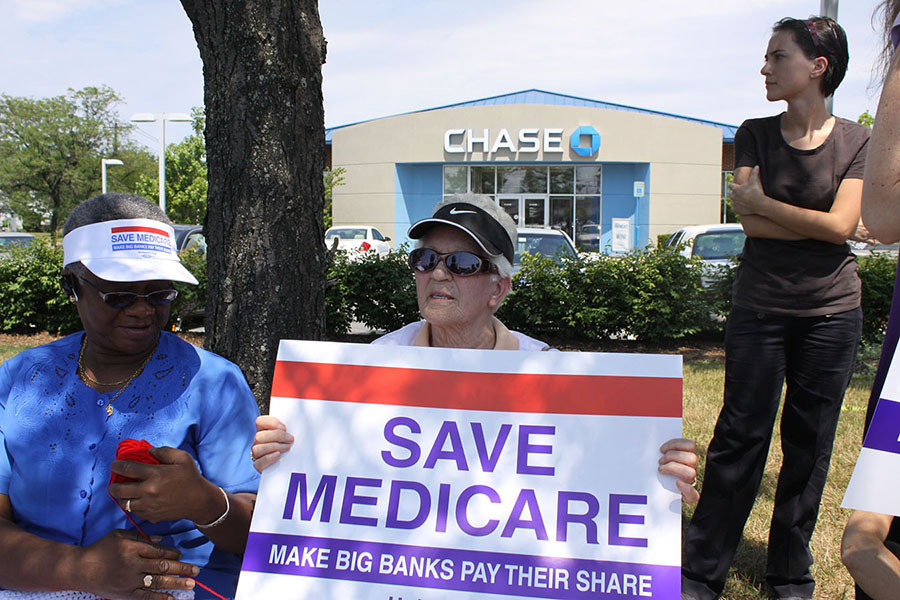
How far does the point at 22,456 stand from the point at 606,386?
169 cm

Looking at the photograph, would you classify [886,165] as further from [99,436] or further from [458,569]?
[99,436]

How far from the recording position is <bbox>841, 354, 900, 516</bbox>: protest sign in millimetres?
1472

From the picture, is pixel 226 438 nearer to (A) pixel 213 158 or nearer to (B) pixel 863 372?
(A) pixel 213 158

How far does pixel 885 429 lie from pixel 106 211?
2186mm

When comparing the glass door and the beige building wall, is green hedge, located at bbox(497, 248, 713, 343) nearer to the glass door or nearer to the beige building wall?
the beige building wall

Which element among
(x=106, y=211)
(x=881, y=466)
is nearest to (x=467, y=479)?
(x=881, y=466)

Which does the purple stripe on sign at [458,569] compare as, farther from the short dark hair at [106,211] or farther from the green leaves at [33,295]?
the green leaves at [33,295]

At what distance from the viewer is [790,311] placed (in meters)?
2.96

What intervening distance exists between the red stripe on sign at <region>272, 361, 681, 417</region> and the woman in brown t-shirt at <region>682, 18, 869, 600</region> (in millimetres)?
1329

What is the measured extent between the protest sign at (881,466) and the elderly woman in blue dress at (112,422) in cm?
155

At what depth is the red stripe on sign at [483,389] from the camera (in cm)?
193

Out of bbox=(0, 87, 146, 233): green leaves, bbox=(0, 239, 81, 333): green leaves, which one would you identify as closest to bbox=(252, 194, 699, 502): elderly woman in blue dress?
bbox=(0, 239, 81, 333): green leaves

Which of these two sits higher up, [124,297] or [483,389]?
[124,297]

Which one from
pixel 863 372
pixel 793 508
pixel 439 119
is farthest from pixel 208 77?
pixel 439 119
